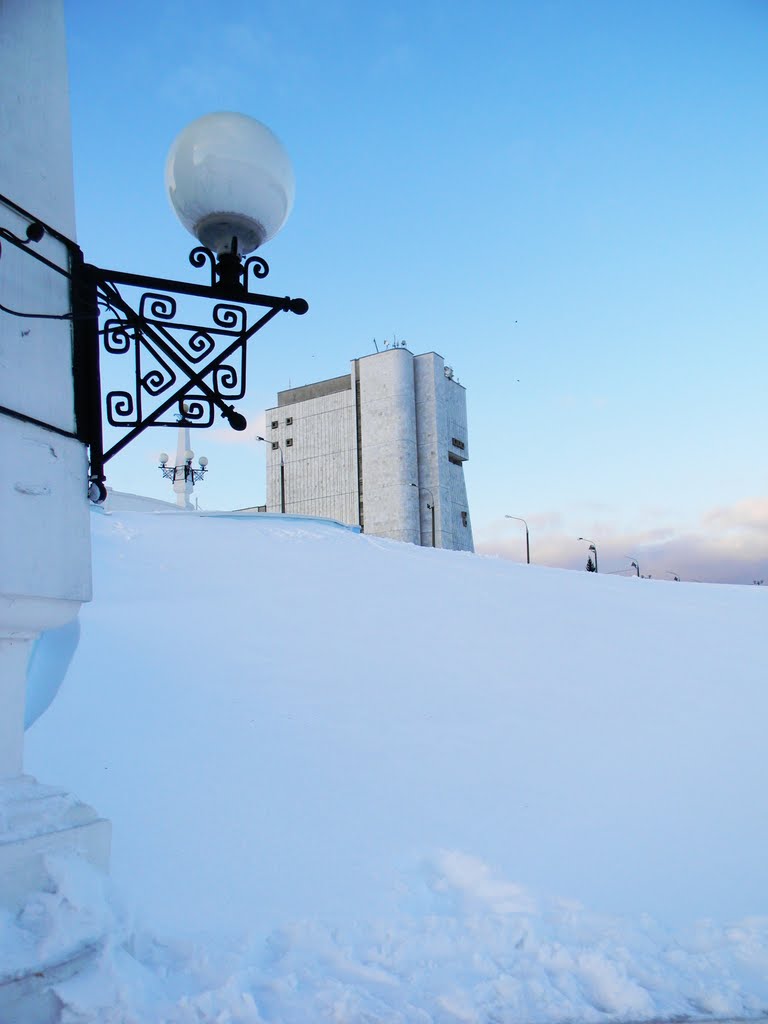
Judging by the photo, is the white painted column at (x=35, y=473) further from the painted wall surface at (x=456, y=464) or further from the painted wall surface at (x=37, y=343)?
the painted wall surface at (x=456, y=464)

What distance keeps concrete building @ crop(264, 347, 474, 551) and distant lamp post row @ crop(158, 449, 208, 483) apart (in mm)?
7135

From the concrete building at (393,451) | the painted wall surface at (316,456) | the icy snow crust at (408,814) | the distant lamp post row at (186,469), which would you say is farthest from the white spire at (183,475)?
the icy snow crust at (408,814)

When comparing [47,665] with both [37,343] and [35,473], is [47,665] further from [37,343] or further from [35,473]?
[37,343]

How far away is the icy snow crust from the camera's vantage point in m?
2.52

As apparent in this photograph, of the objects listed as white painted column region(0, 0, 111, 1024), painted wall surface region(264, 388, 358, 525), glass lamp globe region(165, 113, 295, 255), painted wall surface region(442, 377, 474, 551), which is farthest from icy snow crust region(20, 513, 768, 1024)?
painted wall surface region(264, 388, 358, 525)

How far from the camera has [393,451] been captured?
33750 millimetres

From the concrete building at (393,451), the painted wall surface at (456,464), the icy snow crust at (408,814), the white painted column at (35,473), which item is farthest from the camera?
the painted wall surface at (456,464)

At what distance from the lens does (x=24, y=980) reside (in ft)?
6.03

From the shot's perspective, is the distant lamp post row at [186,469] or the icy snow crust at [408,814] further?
the distant lamp post row at [186,469]

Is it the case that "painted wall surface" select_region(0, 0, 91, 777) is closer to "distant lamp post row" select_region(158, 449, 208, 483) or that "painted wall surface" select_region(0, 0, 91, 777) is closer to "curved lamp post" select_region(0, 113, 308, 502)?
"curved lamp post" select_region(0, 113, 308, 502)

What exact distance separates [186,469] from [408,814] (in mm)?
22820

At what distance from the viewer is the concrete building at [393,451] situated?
33.7 metres

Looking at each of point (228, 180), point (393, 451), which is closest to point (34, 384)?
point (228, 180)

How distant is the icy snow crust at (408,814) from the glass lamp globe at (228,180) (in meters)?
2.24
